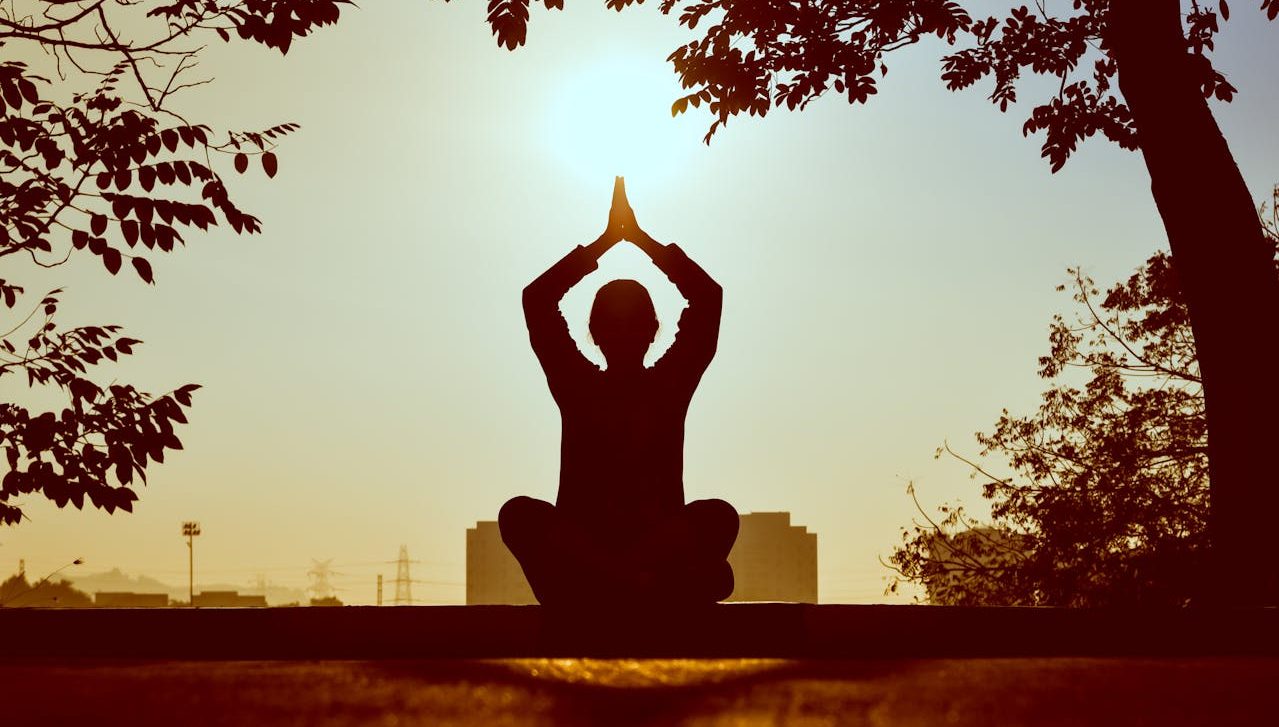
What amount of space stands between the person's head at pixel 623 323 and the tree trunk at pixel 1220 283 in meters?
4.84

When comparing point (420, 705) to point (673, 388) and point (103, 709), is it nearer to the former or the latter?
point (103, 709)

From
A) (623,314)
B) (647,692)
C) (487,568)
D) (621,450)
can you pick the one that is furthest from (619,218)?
(487,568)

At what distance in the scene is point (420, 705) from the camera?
4.78ft

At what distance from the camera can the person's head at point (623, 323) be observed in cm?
492

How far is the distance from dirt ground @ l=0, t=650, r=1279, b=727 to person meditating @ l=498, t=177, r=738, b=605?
2.29 m

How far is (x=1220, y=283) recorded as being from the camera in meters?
8.01

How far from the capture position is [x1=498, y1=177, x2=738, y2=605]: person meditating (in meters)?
4.18

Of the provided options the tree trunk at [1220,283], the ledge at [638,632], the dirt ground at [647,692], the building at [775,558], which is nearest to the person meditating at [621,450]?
the ledge at [638,632]

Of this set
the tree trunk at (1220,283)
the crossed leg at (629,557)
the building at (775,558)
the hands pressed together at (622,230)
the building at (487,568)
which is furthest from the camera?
the building at (775,558)

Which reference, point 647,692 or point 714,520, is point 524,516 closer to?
point 714,520

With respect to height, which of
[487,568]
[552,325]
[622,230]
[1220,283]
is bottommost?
Answer: [487,568]

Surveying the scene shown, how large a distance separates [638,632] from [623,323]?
159cm

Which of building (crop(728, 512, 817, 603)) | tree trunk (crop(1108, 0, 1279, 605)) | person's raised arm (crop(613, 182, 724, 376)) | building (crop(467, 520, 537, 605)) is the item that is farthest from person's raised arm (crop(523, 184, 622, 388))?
building (crop(728, 512, 817, 603))

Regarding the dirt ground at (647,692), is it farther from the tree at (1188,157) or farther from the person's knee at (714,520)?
the tree at (1188,157)
